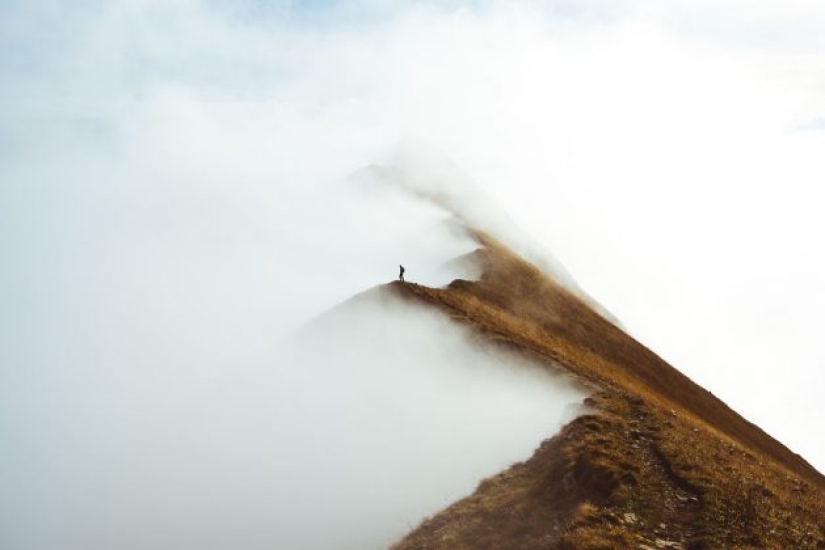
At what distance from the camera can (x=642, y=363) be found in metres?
67.9

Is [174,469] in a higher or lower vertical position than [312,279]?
lower

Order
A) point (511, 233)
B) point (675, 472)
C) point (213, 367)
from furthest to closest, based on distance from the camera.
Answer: point (511, 233), point (213, 367), point (675, 472)

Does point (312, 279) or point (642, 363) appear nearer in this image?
point (642, 363)

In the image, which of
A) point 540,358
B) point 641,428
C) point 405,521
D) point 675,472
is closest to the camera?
point 675,472

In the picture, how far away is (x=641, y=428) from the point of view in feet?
93.8

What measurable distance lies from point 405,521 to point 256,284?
123 m

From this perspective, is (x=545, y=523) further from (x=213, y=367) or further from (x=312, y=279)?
(x=312, y=279)

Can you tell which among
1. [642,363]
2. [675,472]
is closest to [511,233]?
[642,363]

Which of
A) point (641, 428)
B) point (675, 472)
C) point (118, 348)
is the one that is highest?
point (118, 348)

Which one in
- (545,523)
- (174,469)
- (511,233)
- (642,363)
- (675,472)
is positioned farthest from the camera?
(511,233)

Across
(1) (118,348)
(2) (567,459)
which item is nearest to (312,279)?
(1) (118,348)

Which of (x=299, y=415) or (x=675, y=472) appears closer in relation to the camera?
(x=675, y=472)

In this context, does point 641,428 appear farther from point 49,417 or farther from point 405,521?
point 49,417

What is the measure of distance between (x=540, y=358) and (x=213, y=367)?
61423 millimetres
